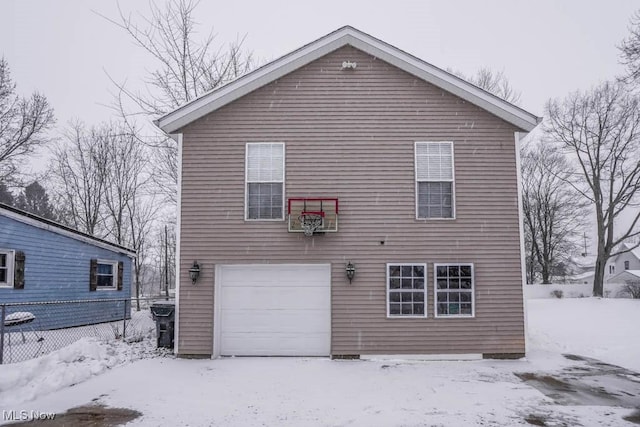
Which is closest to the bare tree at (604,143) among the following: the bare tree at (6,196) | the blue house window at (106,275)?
the blue house window at (106,275)

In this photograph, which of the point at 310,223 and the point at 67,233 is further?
the point at 67,233

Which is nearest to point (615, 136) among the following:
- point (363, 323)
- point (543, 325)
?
point (543, 325)

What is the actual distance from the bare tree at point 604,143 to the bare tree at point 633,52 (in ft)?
54.7

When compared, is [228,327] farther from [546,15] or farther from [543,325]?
[546,15]

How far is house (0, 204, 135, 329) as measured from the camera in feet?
42.9

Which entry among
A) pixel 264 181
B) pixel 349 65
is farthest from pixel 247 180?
pixel 349 65

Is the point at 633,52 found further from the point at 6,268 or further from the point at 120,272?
the point at 120,272

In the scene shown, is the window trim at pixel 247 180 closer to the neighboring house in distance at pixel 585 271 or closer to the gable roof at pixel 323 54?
the gable roof at pixel 323 54

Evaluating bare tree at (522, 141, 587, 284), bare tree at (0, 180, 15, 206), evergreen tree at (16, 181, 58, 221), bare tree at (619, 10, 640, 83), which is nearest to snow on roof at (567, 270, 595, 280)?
bare tree at (522, 141, 587, 284)

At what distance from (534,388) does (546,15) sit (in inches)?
4433

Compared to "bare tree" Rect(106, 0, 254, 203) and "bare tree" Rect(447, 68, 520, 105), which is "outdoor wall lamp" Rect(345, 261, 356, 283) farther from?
"bare tree" Rect(447, 68, 520, 105)

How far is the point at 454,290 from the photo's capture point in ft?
32.4

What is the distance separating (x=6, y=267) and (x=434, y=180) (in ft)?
38.2

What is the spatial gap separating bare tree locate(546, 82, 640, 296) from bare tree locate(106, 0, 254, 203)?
21076 millimetres
